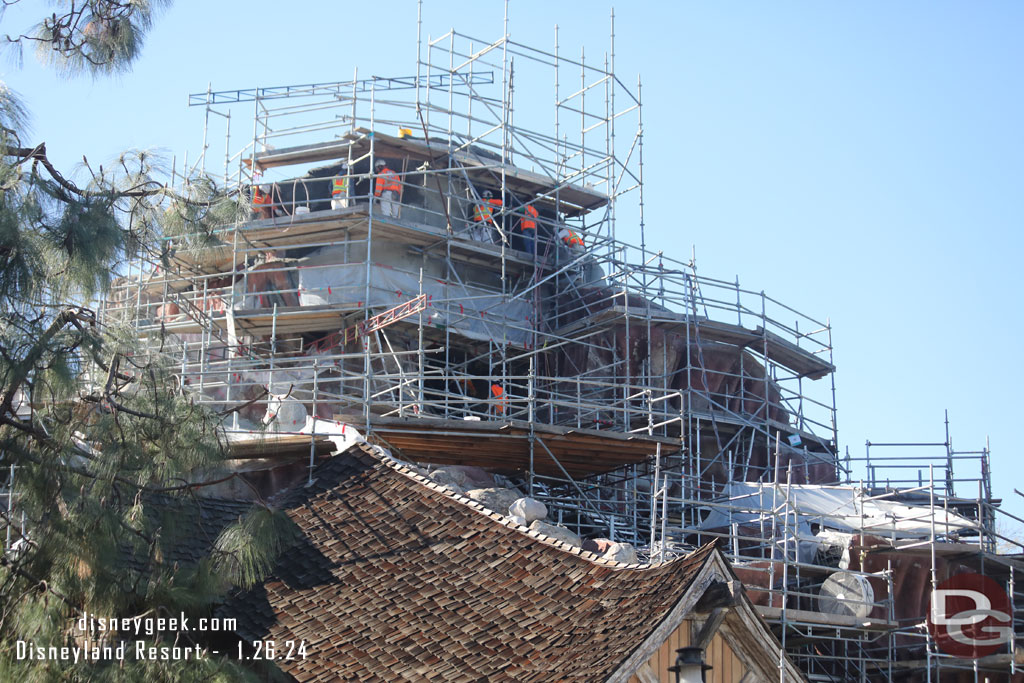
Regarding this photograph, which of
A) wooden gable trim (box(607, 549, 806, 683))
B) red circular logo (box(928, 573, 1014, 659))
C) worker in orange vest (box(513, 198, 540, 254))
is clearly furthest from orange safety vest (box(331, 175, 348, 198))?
wooden gable trim (box(607, 549, 806, 683))

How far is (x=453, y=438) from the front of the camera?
20.7 meters

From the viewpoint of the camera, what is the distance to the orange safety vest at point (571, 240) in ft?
96.8

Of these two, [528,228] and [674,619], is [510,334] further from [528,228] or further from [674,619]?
[674,619]

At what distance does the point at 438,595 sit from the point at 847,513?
31.8 ft

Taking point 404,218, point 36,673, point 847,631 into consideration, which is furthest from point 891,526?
point 36,673

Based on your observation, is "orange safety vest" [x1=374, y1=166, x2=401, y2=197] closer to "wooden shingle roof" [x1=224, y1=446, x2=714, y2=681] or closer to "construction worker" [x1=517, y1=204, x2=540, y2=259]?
"construction worker" [x1=517, y1=204, x2=540, y2=259]

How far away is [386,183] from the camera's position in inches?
1079

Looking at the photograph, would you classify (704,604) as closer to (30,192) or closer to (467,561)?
(467,561)

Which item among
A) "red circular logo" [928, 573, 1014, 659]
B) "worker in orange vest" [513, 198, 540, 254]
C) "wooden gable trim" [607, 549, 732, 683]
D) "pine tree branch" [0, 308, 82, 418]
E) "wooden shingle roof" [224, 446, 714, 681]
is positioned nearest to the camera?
"pine tree branch" [0, 308, 82, 418]

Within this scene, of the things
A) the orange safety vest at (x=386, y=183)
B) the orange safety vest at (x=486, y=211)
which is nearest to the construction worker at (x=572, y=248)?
the orange safety vest at (x=486, y=211)

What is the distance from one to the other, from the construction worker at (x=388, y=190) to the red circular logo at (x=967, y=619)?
12.7 m

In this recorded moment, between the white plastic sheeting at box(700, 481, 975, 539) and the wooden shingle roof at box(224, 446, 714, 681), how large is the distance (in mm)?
5889

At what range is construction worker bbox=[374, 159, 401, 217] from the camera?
27.1 m

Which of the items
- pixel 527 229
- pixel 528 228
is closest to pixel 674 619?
pixel 528 228
